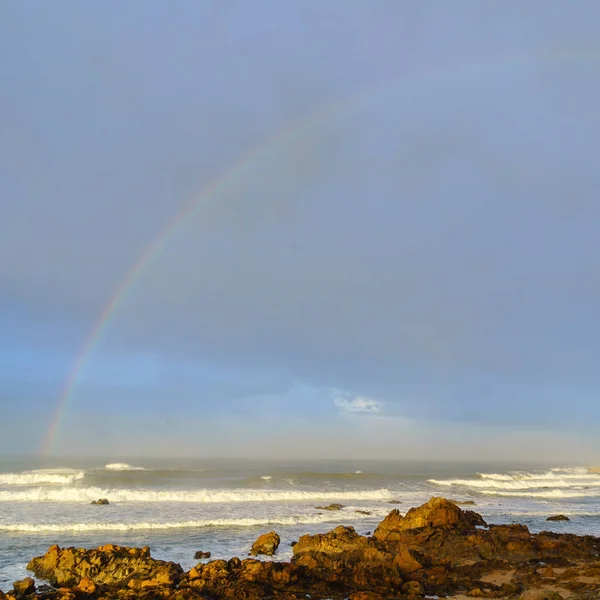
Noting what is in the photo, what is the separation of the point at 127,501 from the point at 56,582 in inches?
869

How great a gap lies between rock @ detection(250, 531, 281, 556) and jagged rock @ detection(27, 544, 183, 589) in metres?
4.19

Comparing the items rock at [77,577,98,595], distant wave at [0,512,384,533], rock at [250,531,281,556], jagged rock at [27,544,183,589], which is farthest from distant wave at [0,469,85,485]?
rock at [77,577,98,595]

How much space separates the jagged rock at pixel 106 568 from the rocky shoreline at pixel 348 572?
0.03 metres

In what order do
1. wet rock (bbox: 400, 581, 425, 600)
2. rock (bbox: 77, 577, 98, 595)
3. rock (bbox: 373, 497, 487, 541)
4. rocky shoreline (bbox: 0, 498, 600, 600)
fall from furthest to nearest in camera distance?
rock (bbox: 373, 497, 487, 541) < wet rock (bbox: 400, 581, 425, 600) < rocky shoreline (bbox: 0, 498, 600, 600) < rock (bbox: 77, 577, 98, 595)

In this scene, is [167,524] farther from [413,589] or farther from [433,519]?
[413,589]

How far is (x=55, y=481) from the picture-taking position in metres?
51.0

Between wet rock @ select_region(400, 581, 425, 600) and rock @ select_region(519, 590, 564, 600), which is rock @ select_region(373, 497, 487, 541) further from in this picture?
rock @ select_region(519, 590, 564, 600)

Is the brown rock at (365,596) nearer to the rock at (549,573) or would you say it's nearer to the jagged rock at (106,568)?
the jagged rock at (106,568)

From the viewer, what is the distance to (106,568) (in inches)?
569

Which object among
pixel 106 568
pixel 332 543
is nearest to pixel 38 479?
pixel 106 568

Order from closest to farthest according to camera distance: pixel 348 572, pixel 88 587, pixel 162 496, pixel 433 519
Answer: pixel 88 587
pixel 348 572
pixel 433 519
pixel 162 496

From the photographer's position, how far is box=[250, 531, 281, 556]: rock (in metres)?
18.1

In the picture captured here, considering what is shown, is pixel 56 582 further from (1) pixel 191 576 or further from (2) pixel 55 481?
(2) pixel 55 481

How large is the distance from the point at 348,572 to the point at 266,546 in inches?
193
